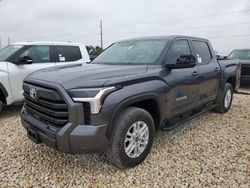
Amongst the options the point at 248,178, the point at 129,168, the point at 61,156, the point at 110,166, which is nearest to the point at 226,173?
the point at 248,178

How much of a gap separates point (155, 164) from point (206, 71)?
2186 mm

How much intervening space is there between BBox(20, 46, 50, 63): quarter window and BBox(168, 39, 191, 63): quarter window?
351cm

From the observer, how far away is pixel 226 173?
9.75 ft

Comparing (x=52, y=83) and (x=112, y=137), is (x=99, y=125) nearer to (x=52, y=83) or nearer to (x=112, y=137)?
(x=112, y=137)

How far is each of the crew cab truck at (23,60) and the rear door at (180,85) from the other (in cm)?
342

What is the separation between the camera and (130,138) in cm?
296

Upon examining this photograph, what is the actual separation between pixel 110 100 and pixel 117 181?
1.00 meters

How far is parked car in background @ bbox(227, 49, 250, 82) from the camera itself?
932cm

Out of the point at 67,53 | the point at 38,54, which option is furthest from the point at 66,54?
the point at 38,54

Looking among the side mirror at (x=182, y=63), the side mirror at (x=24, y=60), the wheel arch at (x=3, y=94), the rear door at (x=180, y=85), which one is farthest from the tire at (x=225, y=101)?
the wheel arch at (x=3, y=94)

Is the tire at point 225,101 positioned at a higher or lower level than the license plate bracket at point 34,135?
lower

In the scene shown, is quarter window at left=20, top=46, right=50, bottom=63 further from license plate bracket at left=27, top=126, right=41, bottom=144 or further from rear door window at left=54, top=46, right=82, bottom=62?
license plate bracket at left=27, top=126, right=41, bottom=144

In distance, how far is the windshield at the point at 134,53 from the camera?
11.9ft

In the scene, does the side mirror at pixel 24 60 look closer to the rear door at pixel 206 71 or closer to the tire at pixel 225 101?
the rear door at pixel 206 71
